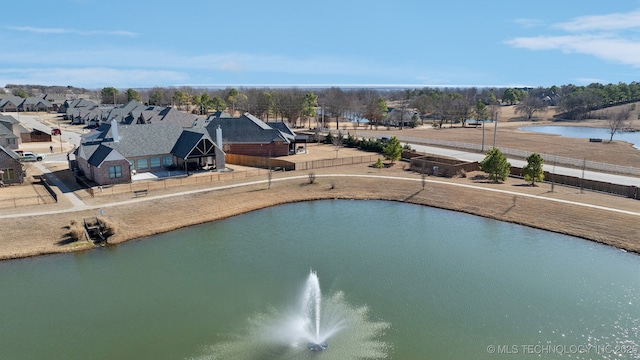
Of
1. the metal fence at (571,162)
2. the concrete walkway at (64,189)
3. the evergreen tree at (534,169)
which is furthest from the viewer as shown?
the metal fence at (571,162)

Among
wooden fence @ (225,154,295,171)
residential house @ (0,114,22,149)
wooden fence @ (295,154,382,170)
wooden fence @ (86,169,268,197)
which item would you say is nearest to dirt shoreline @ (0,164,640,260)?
wooden fence @ (86,169,268,197)

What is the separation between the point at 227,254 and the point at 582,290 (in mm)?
21749

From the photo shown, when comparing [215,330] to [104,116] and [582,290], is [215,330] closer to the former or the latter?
[582,290]

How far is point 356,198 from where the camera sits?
143 feet

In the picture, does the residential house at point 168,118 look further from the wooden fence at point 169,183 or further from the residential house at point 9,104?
the residential house at point 9,104

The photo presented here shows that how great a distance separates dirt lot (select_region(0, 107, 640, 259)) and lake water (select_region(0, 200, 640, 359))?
163 centimetres

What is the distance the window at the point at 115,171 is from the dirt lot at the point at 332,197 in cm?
444

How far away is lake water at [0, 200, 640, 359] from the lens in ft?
63.9

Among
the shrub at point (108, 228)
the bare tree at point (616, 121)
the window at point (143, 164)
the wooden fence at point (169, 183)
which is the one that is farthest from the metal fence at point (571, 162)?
the shrub at point (108, 228)

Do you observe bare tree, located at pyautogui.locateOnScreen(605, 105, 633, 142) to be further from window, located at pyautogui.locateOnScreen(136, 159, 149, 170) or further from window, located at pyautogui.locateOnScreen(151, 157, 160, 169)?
window, located at pyautogui.locateOnScreen(136, 159, 149, 170)

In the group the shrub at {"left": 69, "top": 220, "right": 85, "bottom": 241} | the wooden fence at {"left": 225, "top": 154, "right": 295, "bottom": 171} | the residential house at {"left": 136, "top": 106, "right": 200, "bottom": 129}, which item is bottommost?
the shrub at {"left": 69, "top": 220, "right": 85, "bottom": 241}

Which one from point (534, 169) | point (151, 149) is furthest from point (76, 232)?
point (534, 169)

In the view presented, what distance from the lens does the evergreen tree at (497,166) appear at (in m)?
47.2

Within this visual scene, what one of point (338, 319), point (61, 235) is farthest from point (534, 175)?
point (61, 235)
